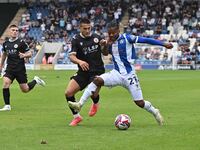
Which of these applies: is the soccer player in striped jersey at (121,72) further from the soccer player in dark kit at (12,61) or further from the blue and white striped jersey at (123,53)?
the soccer player in dark kit at (12,61)

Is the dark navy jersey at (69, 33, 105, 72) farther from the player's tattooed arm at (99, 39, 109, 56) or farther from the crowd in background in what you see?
the crowd in background

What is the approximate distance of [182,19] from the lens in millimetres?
55875

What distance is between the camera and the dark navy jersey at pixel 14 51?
1648cm

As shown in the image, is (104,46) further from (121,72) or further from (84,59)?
(84,59)

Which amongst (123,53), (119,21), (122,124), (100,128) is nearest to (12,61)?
(123,53)

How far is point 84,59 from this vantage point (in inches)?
528

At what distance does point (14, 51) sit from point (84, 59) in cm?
369

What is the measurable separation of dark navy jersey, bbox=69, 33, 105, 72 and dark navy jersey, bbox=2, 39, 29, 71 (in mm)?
3593

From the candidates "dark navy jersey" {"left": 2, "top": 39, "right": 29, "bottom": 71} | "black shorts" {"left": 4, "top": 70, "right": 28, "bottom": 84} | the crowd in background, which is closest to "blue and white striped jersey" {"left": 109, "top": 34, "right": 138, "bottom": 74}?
"dark navy jersey" {"left": 2, "top": 39, "right": 29, "bottom": 71}

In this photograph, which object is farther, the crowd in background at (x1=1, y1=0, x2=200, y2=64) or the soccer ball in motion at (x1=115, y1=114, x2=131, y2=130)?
the crowd in background at (x1=1, y1=0, x2=200, y2=64)

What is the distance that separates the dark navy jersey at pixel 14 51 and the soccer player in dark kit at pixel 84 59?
3.59 meters

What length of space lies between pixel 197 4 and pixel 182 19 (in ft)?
8.19

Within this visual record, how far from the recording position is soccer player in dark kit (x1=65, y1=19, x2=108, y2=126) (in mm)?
12961

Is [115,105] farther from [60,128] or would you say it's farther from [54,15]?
[54,15]
